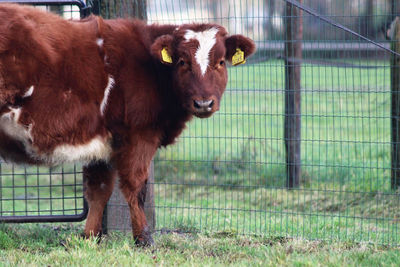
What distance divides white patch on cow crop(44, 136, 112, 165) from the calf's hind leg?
20.9 inches

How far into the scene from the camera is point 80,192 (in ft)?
32.1

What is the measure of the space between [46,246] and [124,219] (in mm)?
1027

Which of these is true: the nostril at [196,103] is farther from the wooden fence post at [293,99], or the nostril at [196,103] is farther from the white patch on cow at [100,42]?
the wooden fence post at [293,99]

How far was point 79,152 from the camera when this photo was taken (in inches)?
210

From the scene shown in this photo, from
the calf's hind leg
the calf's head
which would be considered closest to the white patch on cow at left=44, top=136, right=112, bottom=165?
the calf's hind leg

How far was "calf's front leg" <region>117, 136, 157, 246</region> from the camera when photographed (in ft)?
17.9

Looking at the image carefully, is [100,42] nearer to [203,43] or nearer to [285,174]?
[203,43]

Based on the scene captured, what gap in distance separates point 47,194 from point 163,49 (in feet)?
18.0

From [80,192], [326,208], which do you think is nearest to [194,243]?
[326,208]

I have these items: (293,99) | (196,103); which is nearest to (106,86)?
(196,103)

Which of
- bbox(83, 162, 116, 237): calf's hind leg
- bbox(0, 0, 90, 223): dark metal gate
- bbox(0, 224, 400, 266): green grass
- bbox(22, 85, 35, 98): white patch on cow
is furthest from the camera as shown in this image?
bbox(0, 0, 90, 223): dark metal gate

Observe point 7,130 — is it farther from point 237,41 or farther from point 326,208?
point 326,208

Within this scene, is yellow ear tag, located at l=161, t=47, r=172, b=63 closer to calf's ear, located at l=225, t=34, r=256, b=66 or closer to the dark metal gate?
calf's ear, located at l=225, t=34, r=256, b=66

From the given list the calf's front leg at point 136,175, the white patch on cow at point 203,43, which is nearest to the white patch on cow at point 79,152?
the calf's front leg at point 136,175
